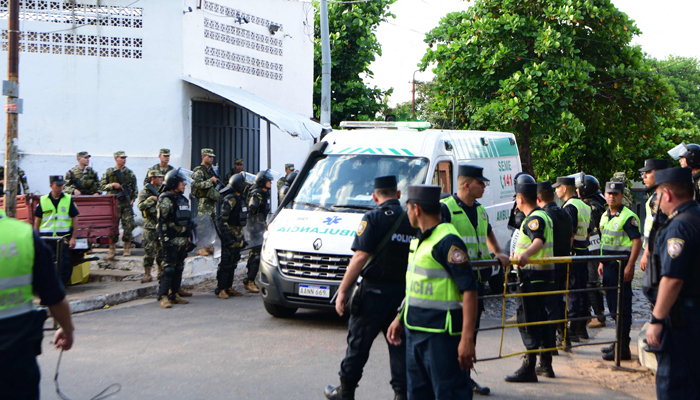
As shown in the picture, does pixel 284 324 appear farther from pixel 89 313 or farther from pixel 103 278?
pixel 103 278

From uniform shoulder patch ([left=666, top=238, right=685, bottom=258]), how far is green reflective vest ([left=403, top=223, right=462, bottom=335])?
124 cm

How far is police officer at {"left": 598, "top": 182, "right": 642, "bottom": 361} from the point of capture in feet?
21.5

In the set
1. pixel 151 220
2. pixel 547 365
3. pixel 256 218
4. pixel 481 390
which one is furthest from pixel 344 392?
pixel 151 220

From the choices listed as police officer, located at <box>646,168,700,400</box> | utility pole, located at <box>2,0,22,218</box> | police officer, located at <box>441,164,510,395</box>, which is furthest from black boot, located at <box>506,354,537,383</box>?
utility pole, located at <box>2,0,22,218</box>

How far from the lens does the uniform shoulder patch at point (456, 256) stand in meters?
3.73

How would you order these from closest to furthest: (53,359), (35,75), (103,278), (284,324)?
(53,359) → (284,324) → (103,278) → (35,75)

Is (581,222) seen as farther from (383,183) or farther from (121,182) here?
(121,182)

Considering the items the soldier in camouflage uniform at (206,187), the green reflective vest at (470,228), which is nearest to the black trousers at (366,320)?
the green reflective vest at (470,228)

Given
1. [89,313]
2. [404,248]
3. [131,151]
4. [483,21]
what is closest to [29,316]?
[404,248]

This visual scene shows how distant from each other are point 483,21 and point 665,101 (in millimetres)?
6031

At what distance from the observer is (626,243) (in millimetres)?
7133

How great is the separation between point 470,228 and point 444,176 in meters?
3.16

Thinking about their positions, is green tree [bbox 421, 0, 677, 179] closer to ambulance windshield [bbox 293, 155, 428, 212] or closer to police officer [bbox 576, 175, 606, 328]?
police officer [bbox 576, 175, 606, 328]

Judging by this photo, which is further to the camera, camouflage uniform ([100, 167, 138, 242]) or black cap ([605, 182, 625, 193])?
camouflage uniform ([100, 167, 138, 242])
